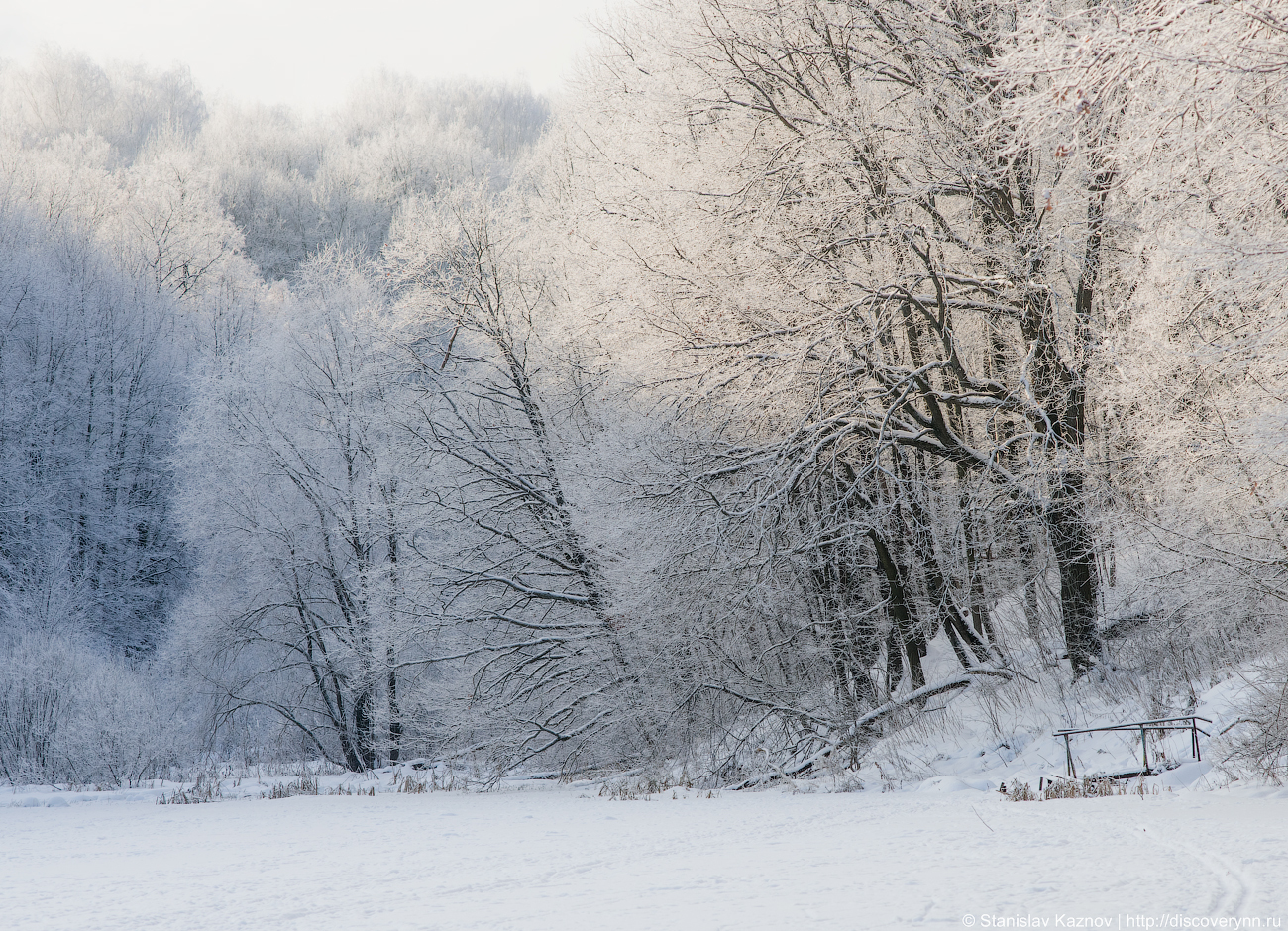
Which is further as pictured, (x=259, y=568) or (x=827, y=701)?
(x=259, y=568)

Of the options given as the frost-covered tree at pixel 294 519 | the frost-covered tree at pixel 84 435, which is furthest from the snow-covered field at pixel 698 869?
the frost-covered tree at pixel 84 435

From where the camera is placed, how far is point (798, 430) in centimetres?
1038

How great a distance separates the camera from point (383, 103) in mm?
57469

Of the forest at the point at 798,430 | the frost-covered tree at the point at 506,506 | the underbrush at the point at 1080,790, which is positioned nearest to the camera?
the underbrush at the point at 1080,790

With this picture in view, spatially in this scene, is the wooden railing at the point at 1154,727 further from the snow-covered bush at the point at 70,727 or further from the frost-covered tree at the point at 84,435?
the frost-covered tree at the point at 84,435

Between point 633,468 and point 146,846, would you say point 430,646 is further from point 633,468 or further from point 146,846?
point 146,846

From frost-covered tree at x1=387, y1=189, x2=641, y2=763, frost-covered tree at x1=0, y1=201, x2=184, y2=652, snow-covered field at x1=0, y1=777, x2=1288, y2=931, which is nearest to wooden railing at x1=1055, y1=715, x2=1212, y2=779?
snow-covered field at x1=0, y1=777, x2=1288, y2=931

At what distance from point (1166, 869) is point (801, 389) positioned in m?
8.38

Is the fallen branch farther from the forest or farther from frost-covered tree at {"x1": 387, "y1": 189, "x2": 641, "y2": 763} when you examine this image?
frost-covered tree at {"x1": 387, "y1": 189, "x2": 641, "y2": 763}

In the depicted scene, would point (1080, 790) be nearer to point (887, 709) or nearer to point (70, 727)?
point (887, 709)

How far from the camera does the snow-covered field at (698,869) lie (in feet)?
9.87

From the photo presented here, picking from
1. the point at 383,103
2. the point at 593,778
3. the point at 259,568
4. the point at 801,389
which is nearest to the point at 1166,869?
the point at 801,389

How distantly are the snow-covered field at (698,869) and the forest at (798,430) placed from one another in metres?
3.22

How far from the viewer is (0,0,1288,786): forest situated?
7.42 metres
